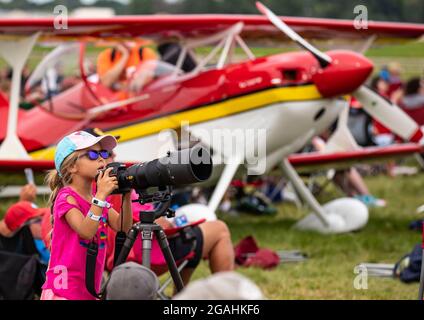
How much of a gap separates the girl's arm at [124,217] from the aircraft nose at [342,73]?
12.0ft

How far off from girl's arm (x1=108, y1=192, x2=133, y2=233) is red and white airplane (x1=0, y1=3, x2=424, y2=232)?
10.6 ft

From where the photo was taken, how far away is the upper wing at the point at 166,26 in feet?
24.4

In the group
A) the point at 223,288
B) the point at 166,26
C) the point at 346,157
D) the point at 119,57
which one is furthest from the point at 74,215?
the point at 346,157

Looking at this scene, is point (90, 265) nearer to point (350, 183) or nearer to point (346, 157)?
point (346, 157)

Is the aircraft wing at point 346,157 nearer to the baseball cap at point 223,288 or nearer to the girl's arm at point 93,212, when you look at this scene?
the girl's arm at point 93,212

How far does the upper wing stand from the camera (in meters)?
7.43

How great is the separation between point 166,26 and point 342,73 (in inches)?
59.9

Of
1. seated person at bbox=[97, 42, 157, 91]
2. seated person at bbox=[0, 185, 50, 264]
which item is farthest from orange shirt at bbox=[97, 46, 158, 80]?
seated person at bbox=[0, 185, 50, 264]

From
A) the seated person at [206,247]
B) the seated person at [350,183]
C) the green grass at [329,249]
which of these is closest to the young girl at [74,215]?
the seated person at [206,247]

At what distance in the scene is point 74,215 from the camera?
12.0 feet

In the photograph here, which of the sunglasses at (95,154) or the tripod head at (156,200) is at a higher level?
the sunglasses at (95,154)

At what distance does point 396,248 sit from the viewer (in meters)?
7.36

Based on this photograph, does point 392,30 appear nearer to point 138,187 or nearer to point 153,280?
point 138,187

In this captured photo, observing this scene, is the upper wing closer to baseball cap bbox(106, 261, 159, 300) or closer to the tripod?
the tripod
